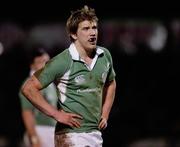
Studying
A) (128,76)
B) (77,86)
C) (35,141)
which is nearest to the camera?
(77,86)

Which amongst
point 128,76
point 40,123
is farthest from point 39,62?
point 128,76

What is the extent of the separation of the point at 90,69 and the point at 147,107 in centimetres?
907

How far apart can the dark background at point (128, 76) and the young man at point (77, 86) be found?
7946 millimetres

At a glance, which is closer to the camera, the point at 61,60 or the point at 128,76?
the point at 61,60

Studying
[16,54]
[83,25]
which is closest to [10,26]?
[16,54]

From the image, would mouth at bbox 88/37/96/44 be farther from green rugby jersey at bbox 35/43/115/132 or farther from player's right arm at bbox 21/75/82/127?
player's right arm at bbox 21/75/82/127

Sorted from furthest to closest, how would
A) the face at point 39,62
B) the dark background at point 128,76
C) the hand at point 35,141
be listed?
the dark background at point 128,76
the face at point 39,62
the hand at point 35,141

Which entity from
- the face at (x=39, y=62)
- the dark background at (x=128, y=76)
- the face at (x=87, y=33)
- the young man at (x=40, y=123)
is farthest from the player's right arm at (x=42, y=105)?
the dark background at (x=128, y=76)

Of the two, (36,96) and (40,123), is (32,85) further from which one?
(40,123)

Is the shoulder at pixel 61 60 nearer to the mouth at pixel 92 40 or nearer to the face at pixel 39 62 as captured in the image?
the mouth at pixel 92 40

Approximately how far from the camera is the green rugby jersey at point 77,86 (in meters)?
7.17

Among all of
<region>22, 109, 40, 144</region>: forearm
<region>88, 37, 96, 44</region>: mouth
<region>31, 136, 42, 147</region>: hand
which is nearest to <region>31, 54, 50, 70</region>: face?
<region>22, 109, 40, 144</region>: forearm

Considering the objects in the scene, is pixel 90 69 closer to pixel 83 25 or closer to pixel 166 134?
pixel 83 25

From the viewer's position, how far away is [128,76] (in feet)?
55.3
